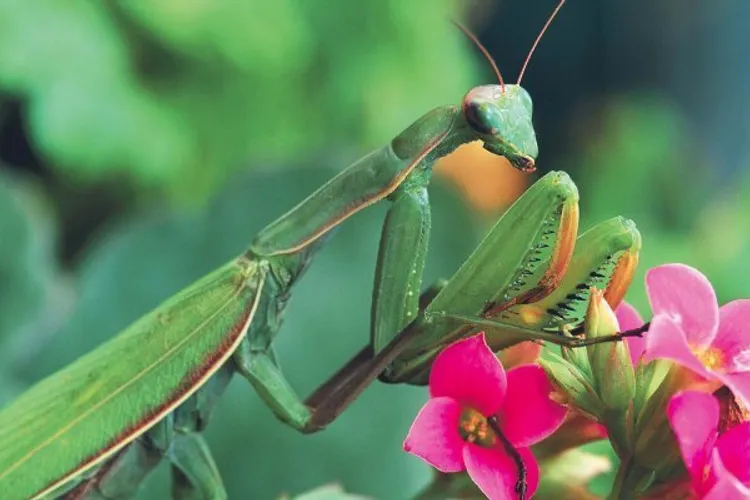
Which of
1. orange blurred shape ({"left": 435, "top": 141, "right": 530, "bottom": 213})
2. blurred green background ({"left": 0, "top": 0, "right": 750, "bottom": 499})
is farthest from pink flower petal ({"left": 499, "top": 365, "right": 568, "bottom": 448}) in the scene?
orange blurred shape ({"left": 435, "top": 141, "right": 530, "bottom": 213})

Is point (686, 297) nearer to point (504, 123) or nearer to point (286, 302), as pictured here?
point (504, 123)

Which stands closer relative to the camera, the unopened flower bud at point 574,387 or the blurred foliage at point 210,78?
the unopened flower bud at point 574,387

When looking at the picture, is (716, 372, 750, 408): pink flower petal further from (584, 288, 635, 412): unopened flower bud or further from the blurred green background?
the blurred green background

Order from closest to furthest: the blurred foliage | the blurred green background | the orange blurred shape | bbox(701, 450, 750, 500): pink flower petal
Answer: bbox(701, 450, 750, 500): pink flower petal < the blurred green background < the blurred foliage < the orange blurred shape

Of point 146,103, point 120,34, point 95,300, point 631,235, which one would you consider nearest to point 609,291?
point 631,235

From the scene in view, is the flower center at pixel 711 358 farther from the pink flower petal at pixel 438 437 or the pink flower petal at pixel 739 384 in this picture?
the pink flower petal at pixel 438 437

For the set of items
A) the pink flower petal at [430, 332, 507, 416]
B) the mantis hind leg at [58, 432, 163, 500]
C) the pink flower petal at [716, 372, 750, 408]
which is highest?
the pink flower petal at [716, 372, 750, 408]

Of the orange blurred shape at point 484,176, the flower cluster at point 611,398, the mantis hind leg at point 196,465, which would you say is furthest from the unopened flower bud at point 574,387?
the orange blurred shape at point 484,176

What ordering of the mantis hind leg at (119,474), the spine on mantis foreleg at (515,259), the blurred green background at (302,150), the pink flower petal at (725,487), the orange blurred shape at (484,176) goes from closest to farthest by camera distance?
1. the pink flower petal at (725,487)
2. the spine on mantis foreleg at (515,259)
3. the mantis hind leg at (119,474)
4. the blurred green background at (302,150)
5. the orange blurred shape at (484,176)
